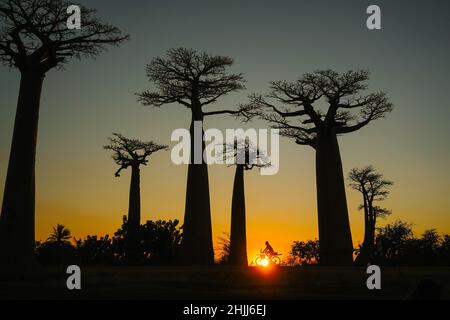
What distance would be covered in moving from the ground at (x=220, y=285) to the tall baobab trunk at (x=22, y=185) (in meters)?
0.80

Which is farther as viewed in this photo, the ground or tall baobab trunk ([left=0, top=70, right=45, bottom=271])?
tall baobab trunk ([left=0, top=70, right=45, bottom=271])

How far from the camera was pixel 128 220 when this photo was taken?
30969 mm

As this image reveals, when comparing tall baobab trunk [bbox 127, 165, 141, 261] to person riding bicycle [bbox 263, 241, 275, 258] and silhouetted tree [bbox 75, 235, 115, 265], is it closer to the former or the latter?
silhouetted tree [bbox 75, 235, 115, 265]

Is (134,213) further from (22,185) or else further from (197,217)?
(22,185)

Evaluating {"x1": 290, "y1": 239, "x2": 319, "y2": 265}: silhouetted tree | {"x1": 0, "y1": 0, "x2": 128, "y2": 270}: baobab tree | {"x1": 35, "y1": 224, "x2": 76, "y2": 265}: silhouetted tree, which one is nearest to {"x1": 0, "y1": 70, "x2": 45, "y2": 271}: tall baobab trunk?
{"x1": 0, "y1": 0, "x2": 128, "y2": 270}: baobab tree

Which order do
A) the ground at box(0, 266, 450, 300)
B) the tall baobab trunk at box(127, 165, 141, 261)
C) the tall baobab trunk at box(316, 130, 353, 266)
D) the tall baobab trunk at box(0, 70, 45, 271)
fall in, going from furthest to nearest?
the tall baobab trunk at box(127, 165, 141, 261)
the tall baobab trunk at box(316, 130, 353, 266)
the tall baobab trunk at box(0, 70, 45, 271)
the ground at box(0, 266, 450, 300)

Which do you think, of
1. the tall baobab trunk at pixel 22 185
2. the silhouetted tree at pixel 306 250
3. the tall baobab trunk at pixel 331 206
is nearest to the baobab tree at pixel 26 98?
the tall baobab trunk at pixel 22 185

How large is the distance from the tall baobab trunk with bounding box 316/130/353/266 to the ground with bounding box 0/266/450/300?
7834 mm

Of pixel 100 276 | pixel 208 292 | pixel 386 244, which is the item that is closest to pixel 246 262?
pixel 386 244

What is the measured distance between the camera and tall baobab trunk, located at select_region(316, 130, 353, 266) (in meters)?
22.8

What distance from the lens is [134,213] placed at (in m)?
31.3

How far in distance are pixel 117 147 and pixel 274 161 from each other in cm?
877

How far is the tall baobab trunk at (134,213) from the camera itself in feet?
96.2

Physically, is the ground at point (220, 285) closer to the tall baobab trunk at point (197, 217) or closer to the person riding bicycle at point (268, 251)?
the person riding bicycle at point (268, 251)
